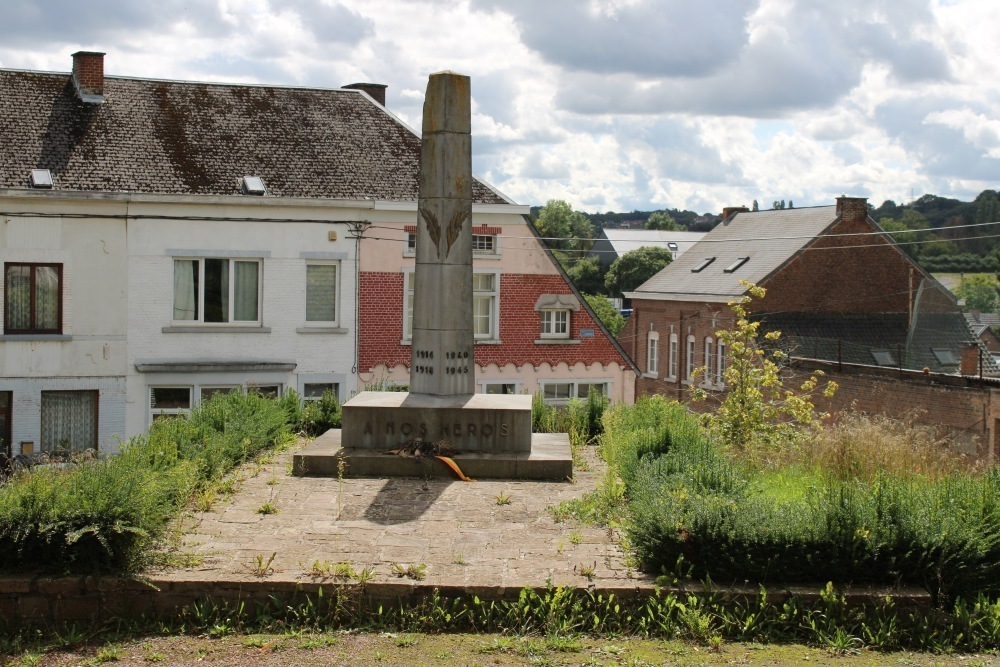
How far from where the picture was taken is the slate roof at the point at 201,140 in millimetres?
25062

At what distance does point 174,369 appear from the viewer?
971 inches

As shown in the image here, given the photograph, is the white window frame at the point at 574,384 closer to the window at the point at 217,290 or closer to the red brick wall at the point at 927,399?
the red brick wall at the point at 927,399

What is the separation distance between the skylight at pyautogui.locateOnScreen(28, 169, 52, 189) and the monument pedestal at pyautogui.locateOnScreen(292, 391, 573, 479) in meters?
14.3

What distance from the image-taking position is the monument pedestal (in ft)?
38.9

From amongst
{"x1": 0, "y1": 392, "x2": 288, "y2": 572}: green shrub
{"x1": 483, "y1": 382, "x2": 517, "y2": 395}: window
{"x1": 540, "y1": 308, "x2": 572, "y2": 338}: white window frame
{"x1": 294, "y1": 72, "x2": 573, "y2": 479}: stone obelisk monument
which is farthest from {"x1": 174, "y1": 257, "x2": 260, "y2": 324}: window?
{"x1": 0, "y1": 392, "x2": 288, "y2": 572}: green shrub

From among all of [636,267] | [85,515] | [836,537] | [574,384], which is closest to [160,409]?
[574,384]

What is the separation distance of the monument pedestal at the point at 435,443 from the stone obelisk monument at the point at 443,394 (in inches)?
0.4

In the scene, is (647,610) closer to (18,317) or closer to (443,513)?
(443,513)

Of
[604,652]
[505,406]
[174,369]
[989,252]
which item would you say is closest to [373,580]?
[604,652]

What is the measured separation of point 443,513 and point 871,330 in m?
33.7

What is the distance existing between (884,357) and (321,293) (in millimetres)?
22691

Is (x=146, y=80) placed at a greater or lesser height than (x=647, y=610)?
greater

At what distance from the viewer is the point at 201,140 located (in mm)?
26641

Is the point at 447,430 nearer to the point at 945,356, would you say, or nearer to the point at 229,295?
the point at 229,295
